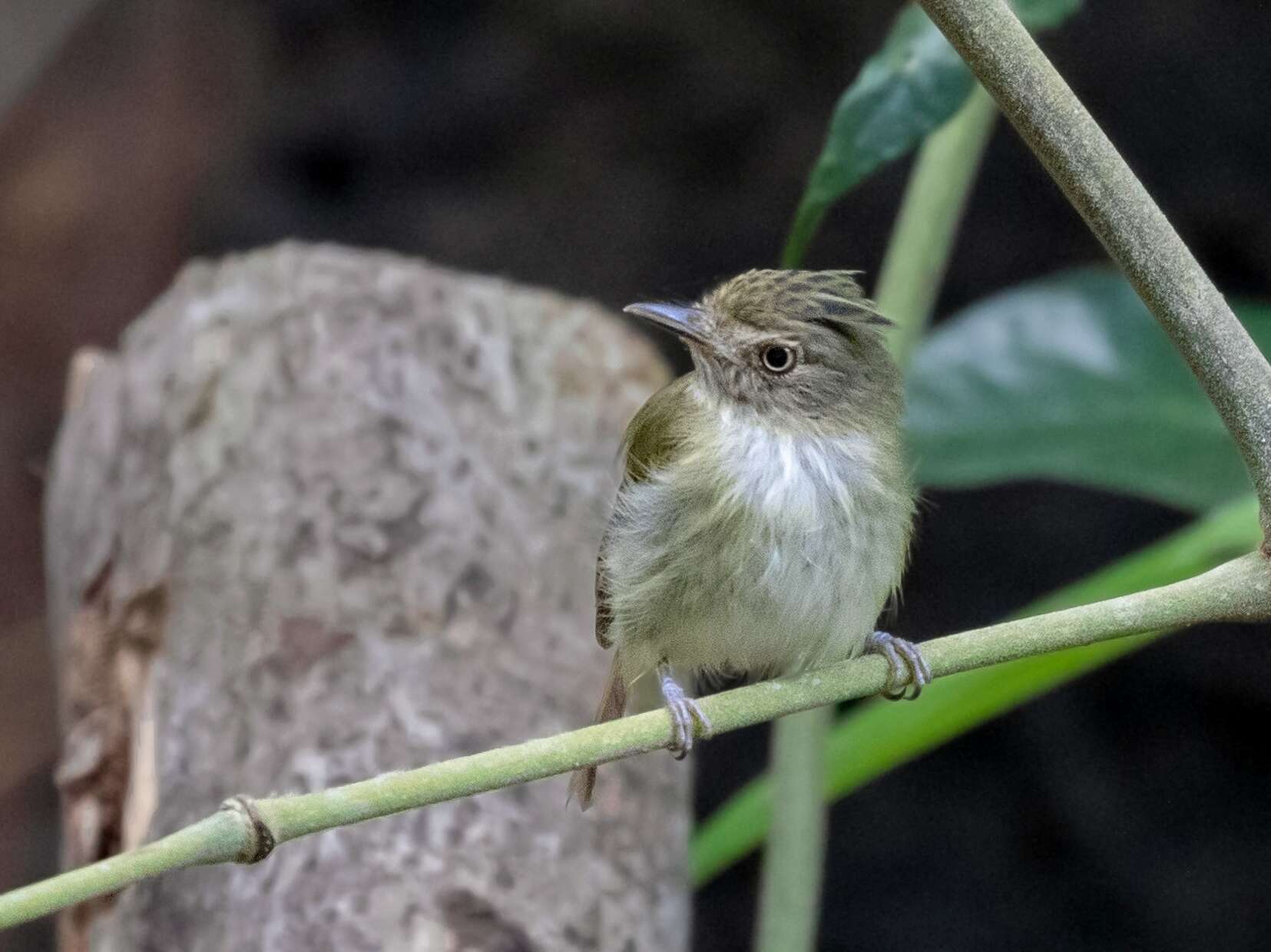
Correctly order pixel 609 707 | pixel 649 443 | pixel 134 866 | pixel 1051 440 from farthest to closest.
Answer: pixel 1051 440 < pixel 609 707 < pixel 649 443 < pixel 134 866

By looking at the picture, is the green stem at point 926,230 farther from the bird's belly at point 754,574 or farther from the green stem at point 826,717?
the bird's belly at point 754,574

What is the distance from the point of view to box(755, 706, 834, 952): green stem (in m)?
2.40

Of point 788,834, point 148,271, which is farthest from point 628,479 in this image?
point 148,271

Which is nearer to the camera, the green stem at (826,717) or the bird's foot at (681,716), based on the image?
the bird's foot at (681,716)

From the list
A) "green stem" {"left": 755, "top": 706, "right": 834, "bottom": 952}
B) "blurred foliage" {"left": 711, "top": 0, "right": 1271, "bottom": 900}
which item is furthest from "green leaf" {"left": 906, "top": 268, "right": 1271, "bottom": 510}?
"green stem" {"left": 755, "top": 706, "right": 834, "bottom": 952}

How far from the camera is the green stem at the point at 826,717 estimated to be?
7.90ft

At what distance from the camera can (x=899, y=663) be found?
78.2 inches

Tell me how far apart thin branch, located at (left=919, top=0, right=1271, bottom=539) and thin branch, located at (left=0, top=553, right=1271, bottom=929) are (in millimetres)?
197

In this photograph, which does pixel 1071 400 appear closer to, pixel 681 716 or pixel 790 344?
pixel 790 344

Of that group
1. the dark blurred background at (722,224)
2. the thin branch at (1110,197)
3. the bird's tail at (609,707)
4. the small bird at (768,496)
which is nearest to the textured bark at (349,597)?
the bird's tail at (609,707)

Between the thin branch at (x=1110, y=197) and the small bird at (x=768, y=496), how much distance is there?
A: 2.22 ft

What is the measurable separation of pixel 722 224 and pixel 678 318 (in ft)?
8.93

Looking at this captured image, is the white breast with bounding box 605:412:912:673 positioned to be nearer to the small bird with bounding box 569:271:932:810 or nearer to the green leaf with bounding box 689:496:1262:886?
the small bird with bounding box 569:271:932:810

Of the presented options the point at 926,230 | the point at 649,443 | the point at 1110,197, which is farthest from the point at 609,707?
the point at 1110,197
